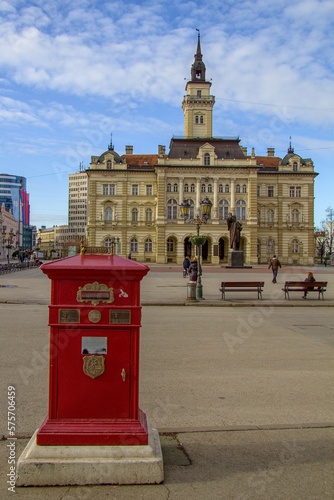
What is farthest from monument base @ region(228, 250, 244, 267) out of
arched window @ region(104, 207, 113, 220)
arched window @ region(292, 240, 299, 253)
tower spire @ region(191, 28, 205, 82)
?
tower spire @ region(191, 28, 205, 82)

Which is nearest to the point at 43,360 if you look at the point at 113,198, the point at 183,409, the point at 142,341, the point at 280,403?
the point at 142,341

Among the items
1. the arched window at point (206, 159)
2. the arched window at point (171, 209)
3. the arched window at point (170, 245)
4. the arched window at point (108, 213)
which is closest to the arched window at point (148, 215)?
the arched window at point (171, 209)

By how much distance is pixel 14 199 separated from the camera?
17850 centimetres

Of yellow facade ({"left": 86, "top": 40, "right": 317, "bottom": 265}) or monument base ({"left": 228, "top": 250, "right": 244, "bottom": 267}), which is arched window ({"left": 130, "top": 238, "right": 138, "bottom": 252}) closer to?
yellow facade ({"left": 86, "top": 40, "right": 317, "bottom": 265})

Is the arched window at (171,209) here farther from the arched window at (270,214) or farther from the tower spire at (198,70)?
the tower spire at (198,70)

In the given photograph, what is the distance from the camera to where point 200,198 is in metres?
71.9

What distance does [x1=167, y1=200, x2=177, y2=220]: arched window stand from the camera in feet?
236

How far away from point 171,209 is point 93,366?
225 feet

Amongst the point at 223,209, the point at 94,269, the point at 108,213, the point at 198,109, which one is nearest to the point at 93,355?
the point at 94,269

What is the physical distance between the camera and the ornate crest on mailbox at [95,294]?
3967mm

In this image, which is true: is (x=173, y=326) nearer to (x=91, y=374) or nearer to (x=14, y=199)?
(x=91, y=374)

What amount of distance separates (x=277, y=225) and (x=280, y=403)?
234 feet

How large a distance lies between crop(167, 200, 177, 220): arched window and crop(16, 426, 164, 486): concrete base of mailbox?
224 ft

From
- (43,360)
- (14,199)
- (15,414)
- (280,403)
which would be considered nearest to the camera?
(15,414)
